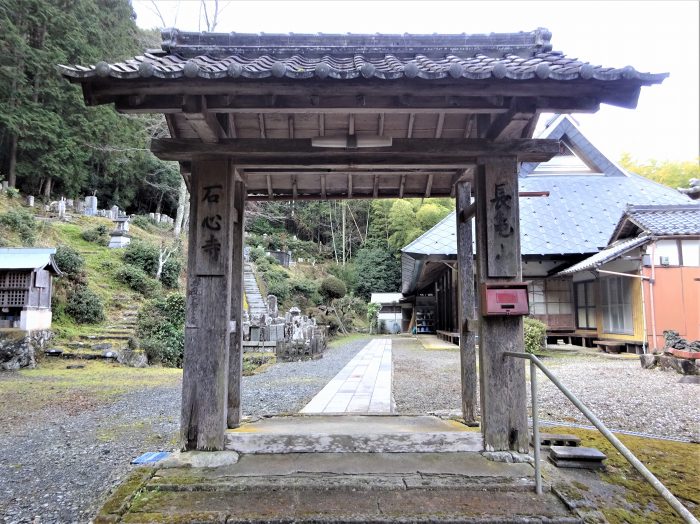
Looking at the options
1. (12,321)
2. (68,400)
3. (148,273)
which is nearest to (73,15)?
(148,273)

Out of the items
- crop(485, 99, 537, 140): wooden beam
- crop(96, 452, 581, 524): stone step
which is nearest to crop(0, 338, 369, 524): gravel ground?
crop(96, 452, 581, 524): stone step

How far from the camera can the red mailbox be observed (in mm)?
3301

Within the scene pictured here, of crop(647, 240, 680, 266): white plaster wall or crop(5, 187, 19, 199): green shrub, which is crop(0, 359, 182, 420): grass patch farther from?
crop(5, 187, 19, 199): green shrub

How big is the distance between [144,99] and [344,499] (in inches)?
118

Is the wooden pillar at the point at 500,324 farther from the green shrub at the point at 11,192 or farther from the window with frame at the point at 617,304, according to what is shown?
the green shrub at the point at 11,192

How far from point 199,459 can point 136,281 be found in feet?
53.7

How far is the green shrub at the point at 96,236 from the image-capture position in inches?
826

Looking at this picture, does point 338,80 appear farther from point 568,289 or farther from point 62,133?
point 62,133

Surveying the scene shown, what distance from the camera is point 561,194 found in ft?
58.6

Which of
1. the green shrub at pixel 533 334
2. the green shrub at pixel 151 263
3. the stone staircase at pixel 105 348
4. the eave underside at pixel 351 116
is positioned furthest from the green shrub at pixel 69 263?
the green shrub at pixel 533 334

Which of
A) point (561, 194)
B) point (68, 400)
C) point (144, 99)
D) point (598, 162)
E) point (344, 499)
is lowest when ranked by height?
point (68, 400)

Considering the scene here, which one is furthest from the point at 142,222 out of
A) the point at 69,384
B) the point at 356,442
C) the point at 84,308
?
the point at 356,442

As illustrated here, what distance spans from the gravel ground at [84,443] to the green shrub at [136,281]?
34.6ft

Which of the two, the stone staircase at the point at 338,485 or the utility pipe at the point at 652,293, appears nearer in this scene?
the stone staircase at the point at 338,485
